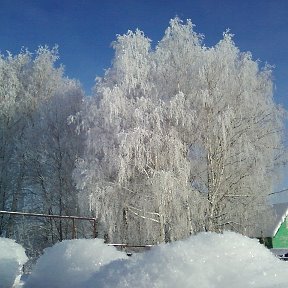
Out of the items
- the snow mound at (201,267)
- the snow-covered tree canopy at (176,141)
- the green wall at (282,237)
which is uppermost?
the snow-covered tree canopy at (176,141)

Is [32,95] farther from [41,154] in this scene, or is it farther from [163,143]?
[163,143]

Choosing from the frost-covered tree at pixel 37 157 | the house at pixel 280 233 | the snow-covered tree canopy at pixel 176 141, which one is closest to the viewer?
the snow-covered tree canopy at pixel 176 141

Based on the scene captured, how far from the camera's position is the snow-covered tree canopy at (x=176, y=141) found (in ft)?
66.2

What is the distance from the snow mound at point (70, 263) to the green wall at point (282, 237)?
34.6 metres

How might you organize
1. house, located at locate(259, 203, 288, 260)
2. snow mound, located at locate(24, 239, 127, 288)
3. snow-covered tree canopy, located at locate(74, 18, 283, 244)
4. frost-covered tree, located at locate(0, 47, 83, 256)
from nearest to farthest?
snow mound, located at locate(24, 239, 127, 288)
snow-covered tree canopy, located at locate(74, 18, 283, 244)
frost-covered tree, located at locate(0, 47, 83, 256)
house, located at locate(259, 203, 288, 260)

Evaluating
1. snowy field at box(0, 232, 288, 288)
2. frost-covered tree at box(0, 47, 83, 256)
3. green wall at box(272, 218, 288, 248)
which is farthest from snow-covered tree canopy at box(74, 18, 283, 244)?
snowy field at box(0, 232, 288, 288)

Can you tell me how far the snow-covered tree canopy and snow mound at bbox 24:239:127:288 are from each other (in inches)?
647

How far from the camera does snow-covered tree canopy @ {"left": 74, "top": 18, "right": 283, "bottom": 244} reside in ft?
66.2

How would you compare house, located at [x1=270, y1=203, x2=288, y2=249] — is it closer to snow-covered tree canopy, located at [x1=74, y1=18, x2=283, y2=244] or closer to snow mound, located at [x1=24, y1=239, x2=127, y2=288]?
snow-covered tree canopy, located at [x1=74, y1=18, x2=283, y2=244]

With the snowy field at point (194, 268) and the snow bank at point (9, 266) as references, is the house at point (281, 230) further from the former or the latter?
the snowy field at point (194, 268)

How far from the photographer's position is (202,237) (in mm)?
2309

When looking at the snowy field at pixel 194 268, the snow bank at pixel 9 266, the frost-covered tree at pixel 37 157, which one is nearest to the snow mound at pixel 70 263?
the snowy field at pixel 194 268

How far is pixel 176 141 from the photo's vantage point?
20203 millimetres

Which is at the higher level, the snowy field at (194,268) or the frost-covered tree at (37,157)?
the frost-covered tree at (37,157)
